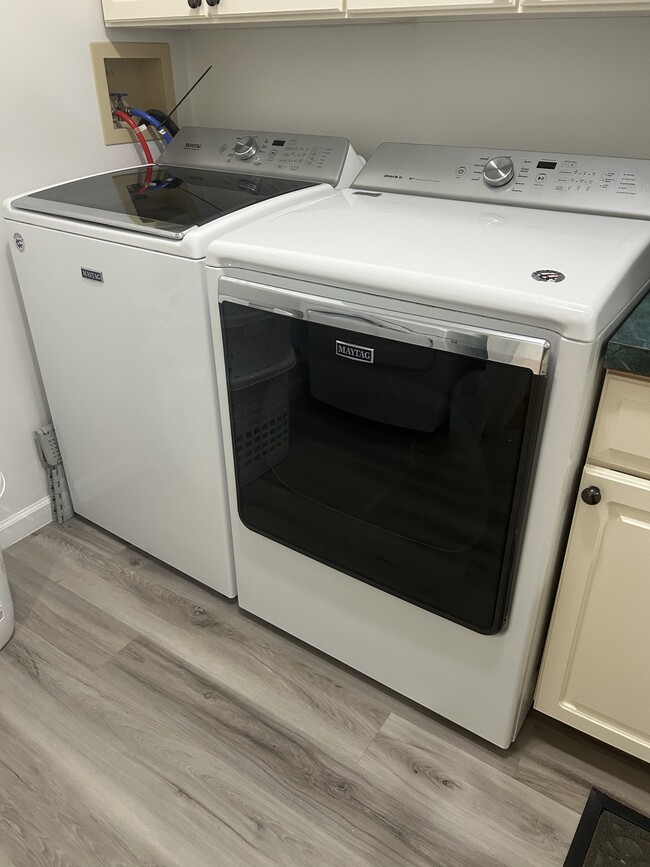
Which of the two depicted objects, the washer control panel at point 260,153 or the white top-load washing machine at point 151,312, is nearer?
the white top-load washing machine at point 151,312

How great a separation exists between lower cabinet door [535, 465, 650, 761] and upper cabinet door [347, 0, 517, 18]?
805mm

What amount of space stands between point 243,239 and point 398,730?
106cm

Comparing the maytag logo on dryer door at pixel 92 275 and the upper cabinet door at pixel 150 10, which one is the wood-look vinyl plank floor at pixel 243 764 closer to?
the maytag logo on dryer door at pixel 92 275

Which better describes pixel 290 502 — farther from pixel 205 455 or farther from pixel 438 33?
pixel 438 33

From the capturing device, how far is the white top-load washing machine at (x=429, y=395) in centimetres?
99

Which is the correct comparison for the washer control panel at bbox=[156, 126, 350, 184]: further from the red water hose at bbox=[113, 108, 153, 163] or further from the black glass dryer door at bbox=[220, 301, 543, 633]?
the black glass dryer door at bbox=[220, 301, 543, 633]

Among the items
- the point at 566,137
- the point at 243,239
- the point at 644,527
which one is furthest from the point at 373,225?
the point at 644,527

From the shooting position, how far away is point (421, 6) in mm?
1204

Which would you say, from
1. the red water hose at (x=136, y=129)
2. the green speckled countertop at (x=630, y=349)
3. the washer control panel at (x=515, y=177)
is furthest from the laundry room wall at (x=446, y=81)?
the green speckled countertop at (x=630, y=349)

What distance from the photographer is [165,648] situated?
163 centimetres

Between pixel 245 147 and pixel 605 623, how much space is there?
1.42 metres

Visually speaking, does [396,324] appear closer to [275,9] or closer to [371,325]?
[371,325]

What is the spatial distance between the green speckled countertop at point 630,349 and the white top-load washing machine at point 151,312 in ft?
2.48

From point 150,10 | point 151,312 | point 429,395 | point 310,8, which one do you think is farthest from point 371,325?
point 150,10
